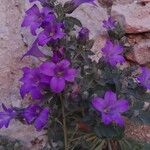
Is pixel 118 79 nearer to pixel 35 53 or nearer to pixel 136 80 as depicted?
pixel 136 80

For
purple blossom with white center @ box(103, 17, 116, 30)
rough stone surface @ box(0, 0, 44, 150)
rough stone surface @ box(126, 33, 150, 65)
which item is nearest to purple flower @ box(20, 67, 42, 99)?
rough stone surface @ box(0, 0, 44, 150)

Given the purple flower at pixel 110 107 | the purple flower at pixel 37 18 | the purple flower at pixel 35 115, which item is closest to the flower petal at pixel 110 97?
the purple flower at pixel 110 107

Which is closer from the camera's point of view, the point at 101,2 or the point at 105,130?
the point at 105,130

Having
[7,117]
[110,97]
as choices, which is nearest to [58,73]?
[110,97]

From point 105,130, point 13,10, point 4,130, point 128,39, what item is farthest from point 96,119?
point 13,10

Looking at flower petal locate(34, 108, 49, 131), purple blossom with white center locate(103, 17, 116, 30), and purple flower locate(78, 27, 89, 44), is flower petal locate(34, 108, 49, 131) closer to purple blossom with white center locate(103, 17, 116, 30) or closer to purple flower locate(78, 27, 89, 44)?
purple flower locate(78, 27, 89, 44)
